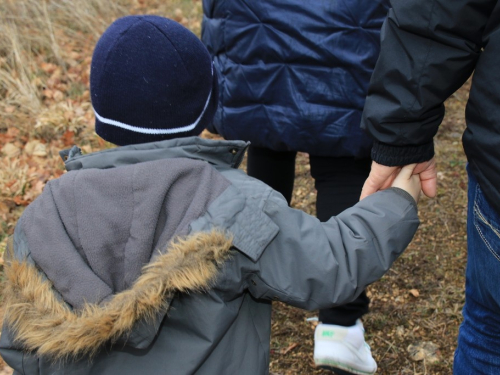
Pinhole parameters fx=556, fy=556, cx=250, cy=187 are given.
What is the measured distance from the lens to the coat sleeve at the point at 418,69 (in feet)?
4.82

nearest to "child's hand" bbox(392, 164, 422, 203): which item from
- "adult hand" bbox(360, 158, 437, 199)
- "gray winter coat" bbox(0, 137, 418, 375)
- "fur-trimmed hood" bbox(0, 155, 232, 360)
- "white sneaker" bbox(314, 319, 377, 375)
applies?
"adult hand" bbox(360, 158, 437, 199)

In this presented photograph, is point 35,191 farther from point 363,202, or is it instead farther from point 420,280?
point 363,202

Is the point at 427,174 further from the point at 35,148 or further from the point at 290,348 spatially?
the point at 35,148

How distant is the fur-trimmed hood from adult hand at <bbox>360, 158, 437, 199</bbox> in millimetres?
601

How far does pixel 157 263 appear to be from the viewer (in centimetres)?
138

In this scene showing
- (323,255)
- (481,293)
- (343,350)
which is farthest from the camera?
(343,350)

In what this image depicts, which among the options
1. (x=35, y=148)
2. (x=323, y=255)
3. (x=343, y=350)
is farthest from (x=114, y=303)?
(x=35, y=148)

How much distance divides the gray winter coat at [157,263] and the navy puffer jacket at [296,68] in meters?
0.68

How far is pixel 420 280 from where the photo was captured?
322 cm

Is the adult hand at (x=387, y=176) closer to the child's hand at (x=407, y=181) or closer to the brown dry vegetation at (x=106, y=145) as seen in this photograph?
the child's hand at (x=407, y=181)

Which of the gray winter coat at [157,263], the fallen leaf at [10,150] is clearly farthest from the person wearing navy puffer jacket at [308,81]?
the fallen leaf at [10,150]

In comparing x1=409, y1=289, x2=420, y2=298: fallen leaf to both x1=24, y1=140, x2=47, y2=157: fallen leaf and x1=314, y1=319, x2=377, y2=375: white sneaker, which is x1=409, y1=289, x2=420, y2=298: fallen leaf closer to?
x1=314, y1=319, x2=377, y2=375: white sneaker

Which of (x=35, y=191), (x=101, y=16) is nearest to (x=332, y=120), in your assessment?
(x=35, y=191)

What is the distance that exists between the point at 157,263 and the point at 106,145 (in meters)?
3.48
